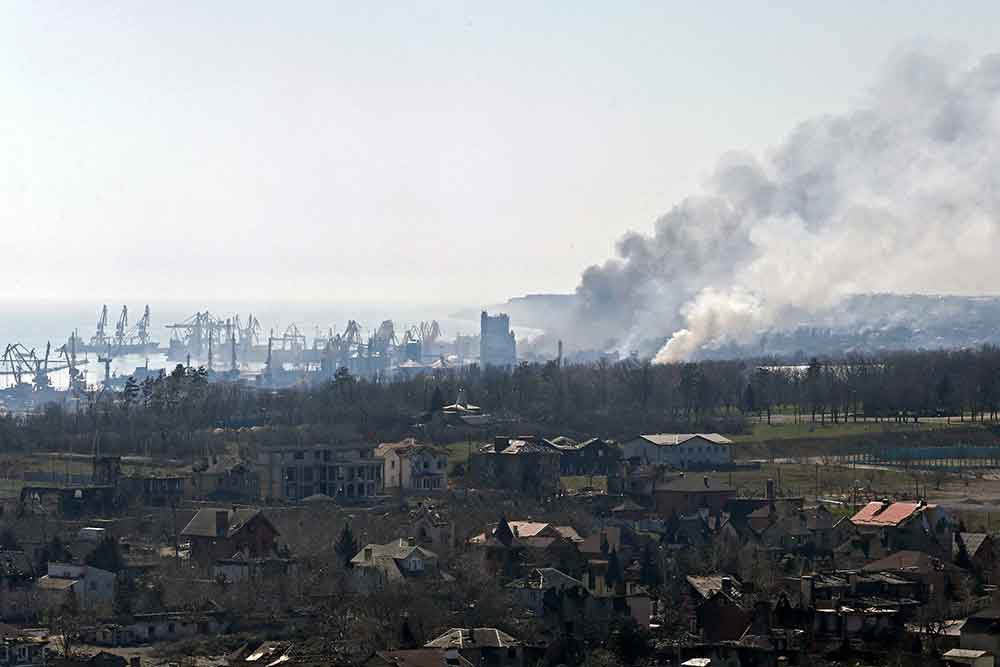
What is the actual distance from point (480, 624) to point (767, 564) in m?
6.32

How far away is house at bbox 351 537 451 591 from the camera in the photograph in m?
A: 30.5

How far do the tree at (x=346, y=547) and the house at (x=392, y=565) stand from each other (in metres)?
0.11

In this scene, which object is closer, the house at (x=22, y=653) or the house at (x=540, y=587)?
the house at (x=22, y=653)

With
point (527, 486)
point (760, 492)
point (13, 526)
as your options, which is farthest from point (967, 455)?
point (13, 526)

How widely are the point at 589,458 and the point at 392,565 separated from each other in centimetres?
1503

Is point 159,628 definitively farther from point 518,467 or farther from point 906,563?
point 518,467

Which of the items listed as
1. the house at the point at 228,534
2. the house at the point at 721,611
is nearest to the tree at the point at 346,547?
the house at the point at 228,534

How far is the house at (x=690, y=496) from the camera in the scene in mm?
39031

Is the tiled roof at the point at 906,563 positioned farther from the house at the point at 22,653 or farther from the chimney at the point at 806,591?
the house at the point at 22,653

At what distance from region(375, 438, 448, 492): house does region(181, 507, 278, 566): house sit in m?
6.49

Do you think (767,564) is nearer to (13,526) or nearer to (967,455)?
(13,526)

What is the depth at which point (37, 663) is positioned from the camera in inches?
996

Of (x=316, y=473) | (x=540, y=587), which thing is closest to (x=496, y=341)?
(x=316, y=473)

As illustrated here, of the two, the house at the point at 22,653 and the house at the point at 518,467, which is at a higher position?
the house at the point at 518,467
